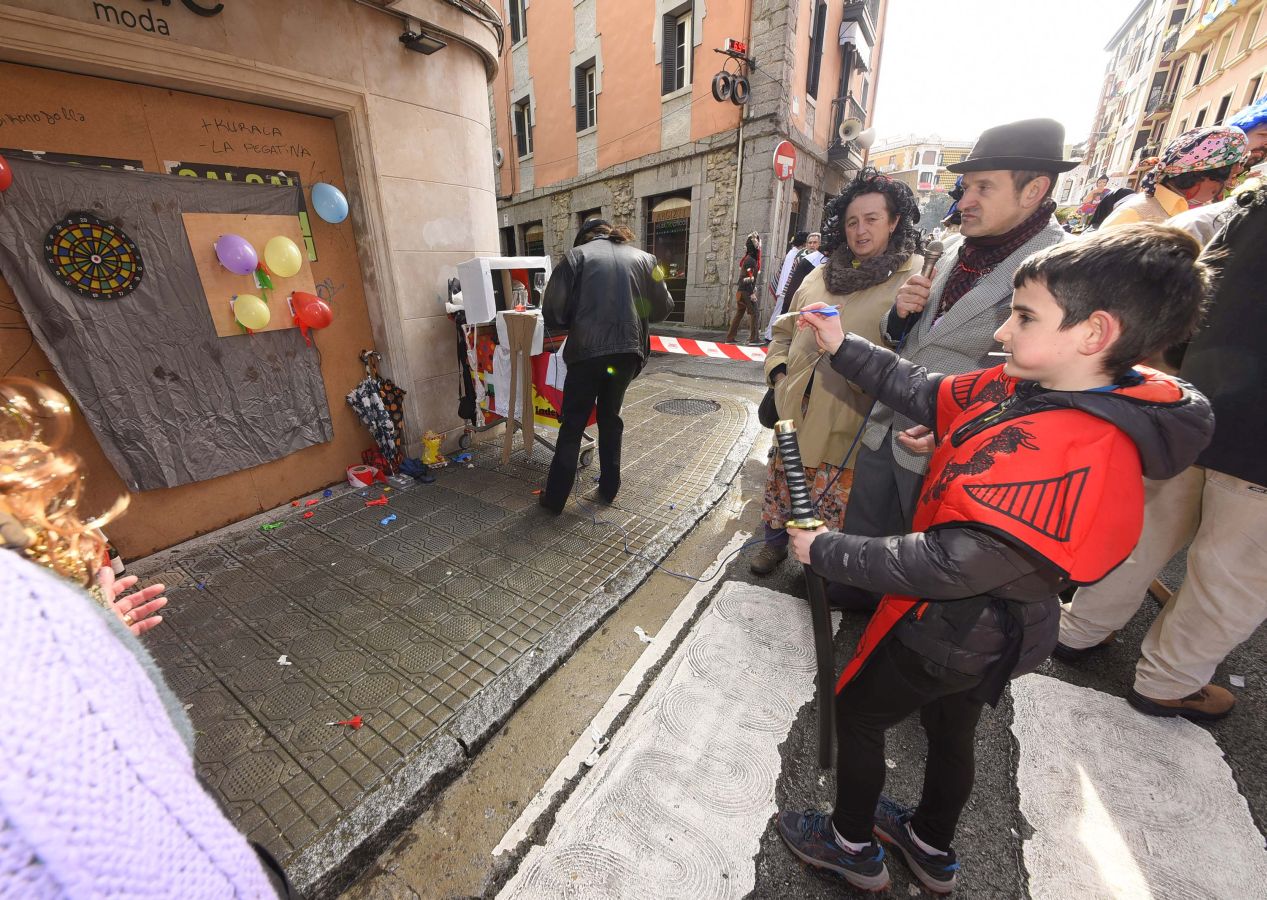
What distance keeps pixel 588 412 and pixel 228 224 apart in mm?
3047

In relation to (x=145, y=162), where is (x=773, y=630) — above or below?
below

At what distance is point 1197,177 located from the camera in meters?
2.93

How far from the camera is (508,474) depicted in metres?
4.97

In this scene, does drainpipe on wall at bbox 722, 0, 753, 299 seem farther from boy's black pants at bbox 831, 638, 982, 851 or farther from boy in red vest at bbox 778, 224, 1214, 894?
boy's black pants at bbox 831, 638, 982, 851

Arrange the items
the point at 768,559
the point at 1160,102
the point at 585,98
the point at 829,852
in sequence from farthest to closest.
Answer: the point at 1160,102, the point at 585,98, the point at 768,559, the point at 829,852

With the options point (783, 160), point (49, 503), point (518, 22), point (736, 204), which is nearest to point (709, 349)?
point (783, 160)

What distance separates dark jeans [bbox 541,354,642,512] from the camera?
154 inches

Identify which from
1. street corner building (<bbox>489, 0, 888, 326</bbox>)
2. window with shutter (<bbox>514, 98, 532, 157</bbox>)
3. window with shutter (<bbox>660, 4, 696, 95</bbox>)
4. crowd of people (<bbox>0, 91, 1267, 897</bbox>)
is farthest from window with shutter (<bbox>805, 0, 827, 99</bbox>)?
crowd of people (<bbox>0, 91, 1267, 897</bbox>)

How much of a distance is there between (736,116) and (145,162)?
11.4 m

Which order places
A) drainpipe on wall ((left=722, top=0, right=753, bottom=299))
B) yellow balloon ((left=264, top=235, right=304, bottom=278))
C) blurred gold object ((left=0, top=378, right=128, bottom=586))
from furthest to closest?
drainpipe on wall ((left=722, top=0, right=753, bottom=299)), yellow balloon ((left=264, top=235, right=304, bottom=278)), blurred gold object ((left=0, top=378, right=128, bottom=586))

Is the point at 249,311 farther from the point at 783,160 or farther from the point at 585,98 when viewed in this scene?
the point at 585,98

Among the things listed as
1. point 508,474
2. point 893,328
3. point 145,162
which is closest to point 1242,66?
point 893,328

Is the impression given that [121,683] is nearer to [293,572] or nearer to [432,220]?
[293,572]

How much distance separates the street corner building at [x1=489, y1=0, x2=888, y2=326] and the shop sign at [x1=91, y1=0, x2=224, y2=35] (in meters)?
8.20
